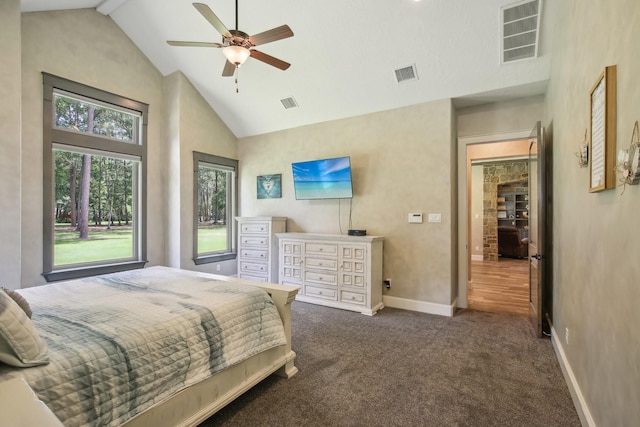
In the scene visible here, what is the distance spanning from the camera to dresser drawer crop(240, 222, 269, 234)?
4809mm

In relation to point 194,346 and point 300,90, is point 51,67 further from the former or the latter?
point 194,346

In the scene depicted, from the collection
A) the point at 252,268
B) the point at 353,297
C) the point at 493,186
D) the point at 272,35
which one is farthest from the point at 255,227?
the point at 493,186

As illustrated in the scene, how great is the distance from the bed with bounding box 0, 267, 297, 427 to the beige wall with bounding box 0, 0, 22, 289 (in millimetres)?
1147

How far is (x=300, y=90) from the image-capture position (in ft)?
13.8

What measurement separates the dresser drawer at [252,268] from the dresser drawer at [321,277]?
0.91 meters

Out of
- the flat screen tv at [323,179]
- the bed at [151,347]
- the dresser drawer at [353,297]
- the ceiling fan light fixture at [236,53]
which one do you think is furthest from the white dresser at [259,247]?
the ceiling fan light fixture at [236,53]

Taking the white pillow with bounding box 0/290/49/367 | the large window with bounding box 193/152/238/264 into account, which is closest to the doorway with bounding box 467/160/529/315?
the large window with bounding box 193/152/238/264

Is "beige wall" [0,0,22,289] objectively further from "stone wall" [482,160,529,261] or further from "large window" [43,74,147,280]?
"stone wall" [482,160,529,261]

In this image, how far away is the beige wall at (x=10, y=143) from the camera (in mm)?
2832

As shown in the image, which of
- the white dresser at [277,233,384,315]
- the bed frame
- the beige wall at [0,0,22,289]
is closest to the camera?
the bed frame

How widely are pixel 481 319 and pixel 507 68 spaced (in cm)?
285

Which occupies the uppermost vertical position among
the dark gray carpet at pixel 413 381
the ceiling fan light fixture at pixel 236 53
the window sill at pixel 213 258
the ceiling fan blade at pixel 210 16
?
the ceiling fan blade at pixel 210 16

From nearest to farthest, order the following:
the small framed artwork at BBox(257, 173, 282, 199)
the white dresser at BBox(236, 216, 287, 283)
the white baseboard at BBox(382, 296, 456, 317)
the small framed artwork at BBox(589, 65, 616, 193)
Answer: the small framed artwork at BBox(589, 65, 616, 193) < the white baseboard at BBox(382, 296, 456, 317) < the white dresser at BBox(236, 216, 287, 283) < the small framed artwork at BBox(257, 173, 282, 199)

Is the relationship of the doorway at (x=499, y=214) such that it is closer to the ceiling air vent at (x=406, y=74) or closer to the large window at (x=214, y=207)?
the ceiling air vent at (x=406, y=74)
